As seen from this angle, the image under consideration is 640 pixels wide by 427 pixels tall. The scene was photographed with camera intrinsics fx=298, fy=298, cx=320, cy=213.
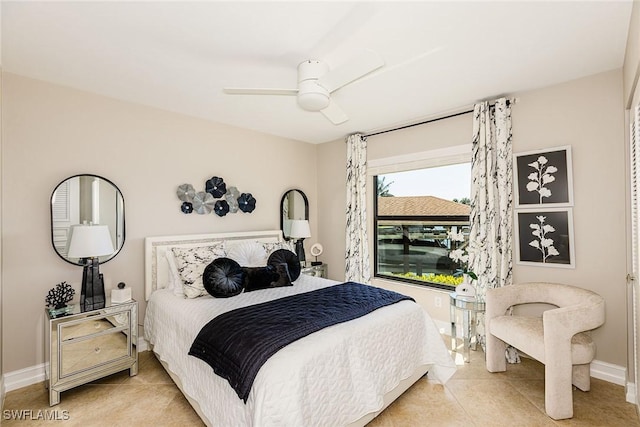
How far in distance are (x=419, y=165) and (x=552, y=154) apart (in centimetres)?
132

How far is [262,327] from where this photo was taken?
1905 millimetres

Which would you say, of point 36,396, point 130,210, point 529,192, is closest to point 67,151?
point 130,210

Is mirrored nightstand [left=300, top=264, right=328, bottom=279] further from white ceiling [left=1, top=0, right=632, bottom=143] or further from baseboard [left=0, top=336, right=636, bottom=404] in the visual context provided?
baseboard [left=0, top=336, right=636, bottom=404]

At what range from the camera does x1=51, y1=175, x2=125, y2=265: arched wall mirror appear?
8.64 ft

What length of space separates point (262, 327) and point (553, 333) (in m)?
2.01

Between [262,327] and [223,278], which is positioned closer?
[262,327]

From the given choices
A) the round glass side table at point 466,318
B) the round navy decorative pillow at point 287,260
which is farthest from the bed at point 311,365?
the round glass side table at point 466,318

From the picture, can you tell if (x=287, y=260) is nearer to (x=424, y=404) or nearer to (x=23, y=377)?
(x=424, y=404)

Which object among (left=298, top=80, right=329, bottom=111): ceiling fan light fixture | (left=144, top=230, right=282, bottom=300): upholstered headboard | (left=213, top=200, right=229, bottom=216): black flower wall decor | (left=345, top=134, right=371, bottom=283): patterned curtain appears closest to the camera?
(left=298, top=80, right=329, bottom=111): ceiling fan light fixture

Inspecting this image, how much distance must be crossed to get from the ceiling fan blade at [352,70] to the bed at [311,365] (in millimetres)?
1624

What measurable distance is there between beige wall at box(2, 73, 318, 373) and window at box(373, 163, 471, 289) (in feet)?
5.98

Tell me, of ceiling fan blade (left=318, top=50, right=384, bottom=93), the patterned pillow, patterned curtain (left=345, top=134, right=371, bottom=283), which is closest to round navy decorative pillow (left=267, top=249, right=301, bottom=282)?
the patterned pillow

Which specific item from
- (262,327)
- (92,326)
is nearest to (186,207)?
(92,326)

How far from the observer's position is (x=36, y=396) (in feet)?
7.70
